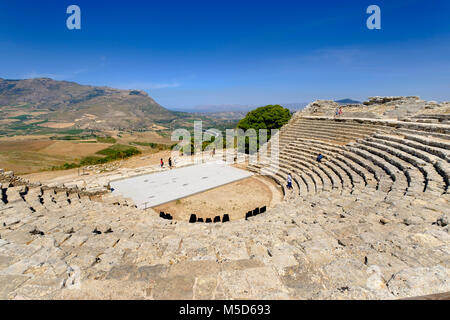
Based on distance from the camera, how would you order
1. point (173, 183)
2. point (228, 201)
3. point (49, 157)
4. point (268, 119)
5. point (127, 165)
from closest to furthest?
point (228, 201), point (173, 183), point (127, 165), point (268, 119), point (49, 157)

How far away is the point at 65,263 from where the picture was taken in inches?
127

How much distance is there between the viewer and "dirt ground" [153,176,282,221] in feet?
30.9

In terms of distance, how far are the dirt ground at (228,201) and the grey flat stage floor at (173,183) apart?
57 centimetres

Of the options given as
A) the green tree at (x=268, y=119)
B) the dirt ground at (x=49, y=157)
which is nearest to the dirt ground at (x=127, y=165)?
the dirt ground at (x=49, y=157)

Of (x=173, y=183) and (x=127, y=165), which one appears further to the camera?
(x=127, y=165)

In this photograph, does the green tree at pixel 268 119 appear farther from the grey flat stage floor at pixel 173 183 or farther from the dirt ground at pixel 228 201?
the dirt ground at pixel 228 201

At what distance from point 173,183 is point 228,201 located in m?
4.26

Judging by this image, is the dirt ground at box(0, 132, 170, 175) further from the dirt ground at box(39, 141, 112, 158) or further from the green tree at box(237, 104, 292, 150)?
the green tree at box(237, 104, 292, 150)

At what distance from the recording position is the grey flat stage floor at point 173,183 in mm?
10789

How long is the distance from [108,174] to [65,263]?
12759mm

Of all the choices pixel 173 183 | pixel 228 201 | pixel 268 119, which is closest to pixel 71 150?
pixel 173 183

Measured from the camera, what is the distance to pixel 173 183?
12844 mm

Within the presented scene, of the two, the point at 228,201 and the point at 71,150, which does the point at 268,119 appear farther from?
the point at 71,150

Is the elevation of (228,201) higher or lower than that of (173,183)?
lower
